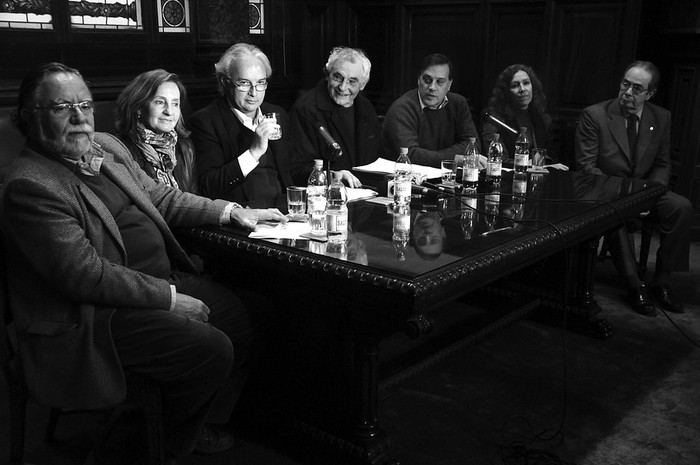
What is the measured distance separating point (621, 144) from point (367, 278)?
270 centimetres

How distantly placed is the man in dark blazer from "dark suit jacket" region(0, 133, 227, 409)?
898 millimetres

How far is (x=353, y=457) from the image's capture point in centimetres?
227

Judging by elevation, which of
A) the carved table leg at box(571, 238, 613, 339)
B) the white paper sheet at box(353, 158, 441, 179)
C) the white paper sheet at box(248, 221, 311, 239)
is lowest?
the carved table leg at box(571, 238, 613, 339)

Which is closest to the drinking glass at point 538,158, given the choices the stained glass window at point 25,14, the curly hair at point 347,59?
the curly hair at point 347,59

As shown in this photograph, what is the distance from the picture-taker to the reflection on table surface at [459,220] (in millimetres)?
2135

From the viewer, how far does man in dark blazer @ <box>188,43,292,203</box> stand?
115 inches

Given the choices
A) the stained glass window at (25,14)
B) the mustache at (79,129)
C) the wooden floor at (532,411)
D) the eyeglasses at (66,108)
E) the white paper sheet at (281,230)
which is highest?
the stained glass window at (25,14)

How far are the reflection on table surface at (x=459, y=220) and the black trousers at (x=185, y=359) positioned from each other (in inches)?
13.6

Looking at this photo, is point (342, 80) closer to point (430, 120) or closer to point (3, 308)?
point (430, 120)

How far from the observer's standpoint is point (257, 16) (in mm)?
5469

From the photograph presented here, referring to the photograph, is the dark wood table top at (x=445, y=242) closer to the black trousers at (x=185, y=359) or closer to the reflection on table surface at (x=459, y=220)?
the reflection on table surface at (x=459, y=220)

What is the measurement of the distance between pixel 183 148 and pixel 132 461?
117 centimetres

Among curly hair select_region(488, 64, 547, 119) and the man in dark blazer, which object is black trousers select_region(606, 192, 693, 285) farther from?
the man in dark blazer

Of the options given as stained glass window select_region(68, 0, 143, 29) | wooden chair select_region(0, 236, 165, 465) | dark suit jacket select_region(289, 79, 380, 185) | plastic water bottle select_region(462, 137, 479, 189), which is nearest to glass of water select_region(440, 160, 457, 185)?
plastic water bottle select_region(462, 137, 479, 189)
